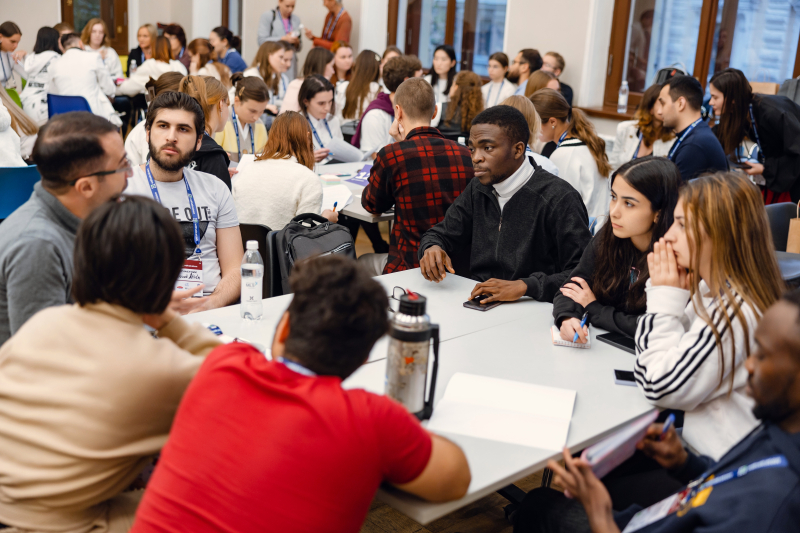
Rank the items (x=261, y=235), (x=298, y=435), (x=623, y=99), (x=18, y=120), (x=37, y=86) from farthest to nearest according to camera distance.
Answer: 1. (x=623, y=99)
2. (x=37, y=86)
3. (x=18, y=120)
4. (x=261, y=235)
5. (x=298, y=435)

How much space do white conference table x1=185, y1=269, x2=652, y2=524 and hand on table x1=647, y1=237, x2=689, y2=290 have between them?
266mm

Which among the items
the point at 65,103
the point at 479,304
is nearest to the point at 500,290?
the point at 479,304

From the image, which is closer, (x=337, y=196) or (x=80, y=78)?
(x=337, y=196)

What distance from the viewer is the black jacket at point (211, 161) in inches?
129

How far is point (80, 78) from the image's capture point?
6.77 m

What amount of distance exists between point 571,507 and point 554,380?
326 mm

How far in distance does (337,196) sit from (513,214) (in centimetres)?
144

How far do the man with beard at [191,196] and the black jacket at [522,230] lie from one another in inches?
29.6

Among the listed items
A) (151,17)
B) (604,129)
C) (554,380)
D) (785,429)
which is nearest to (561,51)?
(604,129)

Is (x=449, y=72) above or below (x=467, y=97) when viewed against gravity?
above

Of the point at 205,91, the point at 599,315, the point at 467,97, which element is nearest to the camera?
the point at 599,315

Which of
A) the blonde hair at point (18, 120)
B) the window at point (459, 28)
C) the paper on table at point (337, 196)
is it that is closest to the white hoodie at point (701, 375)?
the paper on table at point (337, 196)

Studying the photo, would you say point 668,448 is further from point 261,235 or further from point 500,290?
point 261,235

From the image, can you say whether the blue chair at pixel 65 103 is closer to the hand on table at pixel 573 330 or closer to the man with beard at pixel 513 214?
the man with beard at pixel 513 214
